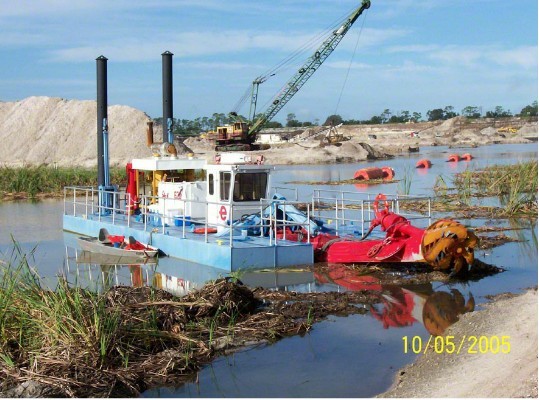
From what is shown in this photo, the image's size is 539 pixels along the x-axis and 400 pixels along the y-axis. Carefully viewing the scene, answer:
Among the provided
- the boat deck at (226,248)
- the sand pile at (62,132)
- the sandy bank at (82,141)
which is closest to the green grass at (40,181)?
the sandy bank at (82,141)

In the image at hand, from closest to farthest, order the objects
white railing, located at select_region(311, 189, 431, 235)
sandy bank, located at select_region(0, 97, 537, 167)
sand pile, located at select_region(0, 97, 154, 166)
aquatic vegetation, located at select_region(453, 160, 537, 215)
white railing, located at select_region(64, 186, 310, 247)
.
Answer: white railing, located at select_region(64, 186, 310, 247)
white railing, located at select_region(311, 189, 431, 235)
aquatic vegetation, located at select_region(453, 160, 537, 215)
sand pile, located at select_region(0, 97, 154, 166)
sandy bank, located at select_region(0, 97, 537, 167)

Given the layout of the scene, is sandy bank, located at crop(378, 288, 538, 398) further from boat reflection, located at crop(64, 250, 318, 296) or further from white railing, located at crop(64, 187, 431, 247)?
white railing, located at crop(64, 187, 431, 247)

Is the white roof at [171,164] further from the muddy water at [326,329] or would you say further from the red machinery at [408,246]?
the red machinery at [408,246]

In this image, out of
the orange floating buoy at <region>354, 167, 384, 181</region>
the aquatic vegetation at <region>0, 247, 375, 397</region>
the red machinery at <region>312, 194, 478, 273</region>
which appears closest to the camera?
the aquatic vegetation at <region>0, 247, 375, 397</region>

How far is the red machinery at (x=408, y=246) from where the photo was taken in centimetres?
1452

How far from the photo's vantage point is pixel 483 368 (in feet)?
29.3

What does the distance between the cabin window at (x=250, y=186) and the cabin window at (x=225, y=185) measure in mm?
199

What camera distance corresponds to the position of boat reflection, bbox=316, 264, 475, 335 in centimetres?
1213

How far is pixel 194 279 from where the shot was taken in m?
15.9

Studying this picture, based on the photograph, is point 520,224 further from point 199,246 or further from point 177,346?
point 177,346

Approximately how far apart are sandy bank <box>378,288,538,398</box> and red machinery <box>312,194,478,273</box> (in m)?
3.05

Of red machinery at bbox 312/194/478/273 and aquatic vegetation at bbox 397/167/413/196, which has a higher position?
aquatic vegetation at bbox 397/167/413/196

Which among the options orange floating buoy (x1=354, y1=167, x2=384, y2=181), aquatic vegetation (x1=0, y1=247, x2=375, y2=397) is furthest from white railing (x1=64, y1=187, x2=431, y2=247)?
orange floating buoy (x1=354, y1=167, x2=384, y2=181)

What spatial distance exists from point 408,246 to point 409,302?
6.77ft
